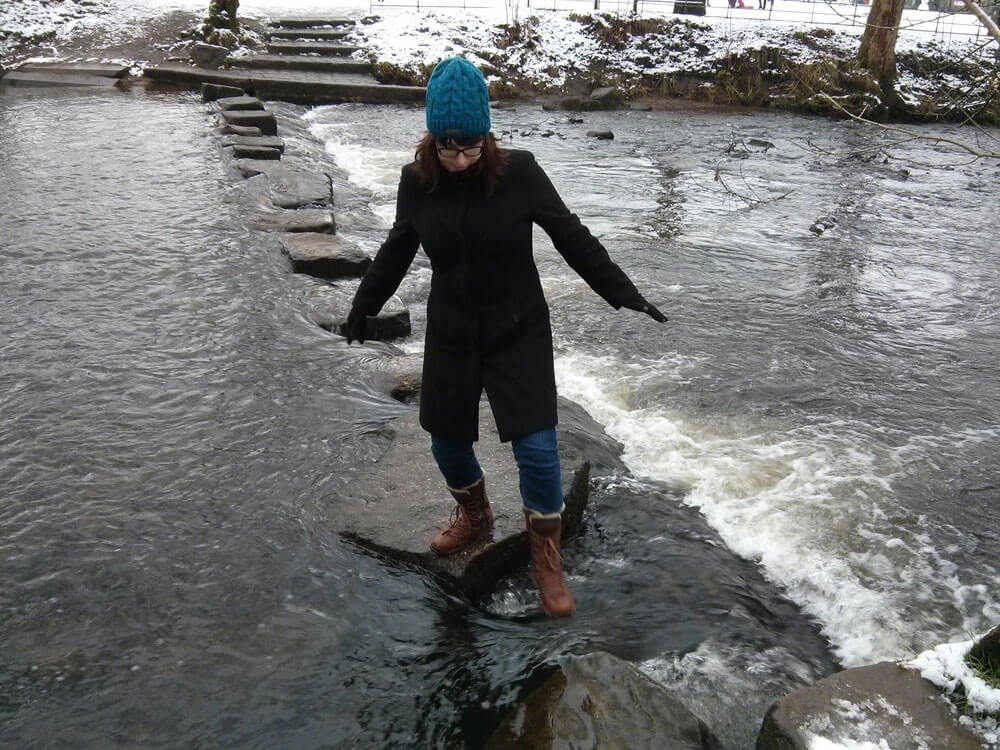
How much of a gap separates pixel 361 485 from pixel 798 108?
1750 centimetres

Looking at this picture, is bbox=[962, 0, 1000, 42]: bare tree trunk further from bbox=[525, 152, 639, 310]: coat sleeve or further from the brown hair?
the brown hair

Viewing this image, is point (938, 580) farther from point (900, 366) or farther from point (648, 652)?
point (900, 366)

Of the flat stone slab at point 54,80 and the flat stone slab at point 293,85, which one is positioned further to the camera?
the flat stone slab at point 293,85

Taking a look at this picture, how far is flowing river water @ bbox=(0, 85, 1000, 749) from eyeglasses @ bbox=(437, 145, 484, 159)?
179 centimetres

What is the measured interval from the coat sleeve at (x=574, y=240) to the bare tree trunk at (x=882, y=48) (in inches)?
724

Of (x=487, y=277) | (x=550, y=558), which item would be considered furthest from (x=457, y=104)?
(x=550, y=558)

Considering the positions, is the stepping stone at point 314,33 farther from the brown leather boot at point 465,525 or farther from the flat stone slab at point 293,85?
the brown leather boot at point 465,525

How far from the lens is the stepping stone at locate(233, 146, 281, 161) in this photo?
1116 cm

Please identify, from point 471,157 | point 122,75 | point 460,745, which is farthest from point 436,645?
point 122,75

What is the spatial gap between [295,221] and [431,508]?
5.28 m

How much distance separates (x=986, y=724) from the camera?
A: 8.43ft

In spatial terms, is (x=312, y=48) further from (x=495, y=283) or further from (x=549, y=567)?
(x=549, y=567)

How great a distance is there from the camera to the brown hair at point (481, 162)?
2.94 m

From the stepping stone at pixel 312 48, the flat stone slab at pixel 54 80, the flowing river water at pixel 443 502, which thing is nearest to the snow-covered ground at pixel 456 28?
the stepping stone at pixel 312 48
